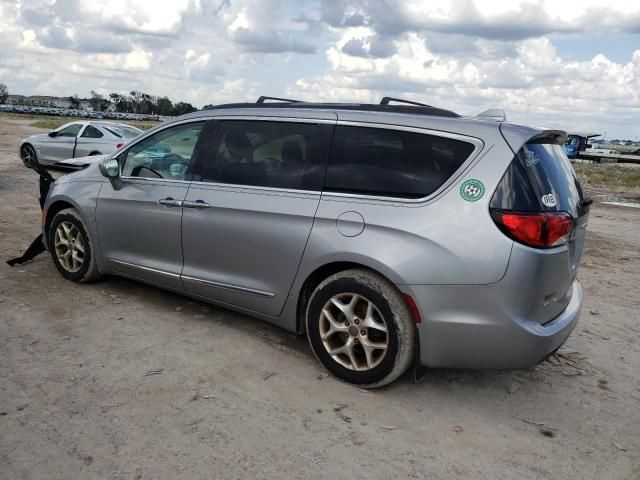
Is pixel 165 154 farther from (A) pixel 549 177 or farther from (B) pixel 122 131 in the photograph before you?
(B) pixel 122 131

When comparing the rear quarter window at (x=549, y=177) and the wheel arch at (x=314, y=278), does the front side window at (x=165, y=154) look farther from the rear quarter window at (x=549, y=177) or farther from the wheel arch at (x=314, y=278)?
the rear quarter window at (x=549, y=177)

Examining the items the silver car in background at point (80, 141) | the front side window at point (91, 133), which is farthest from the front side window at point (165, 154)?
the front side window at point (91, 133)

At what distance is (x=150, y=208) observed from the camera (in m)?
4.85

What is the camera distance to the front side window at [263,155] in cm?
412

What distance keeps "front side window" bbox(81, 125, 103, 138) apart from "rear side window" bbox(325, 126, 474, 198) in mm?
12786

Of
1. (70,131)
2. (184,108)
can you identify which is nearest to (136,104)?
(184,108)

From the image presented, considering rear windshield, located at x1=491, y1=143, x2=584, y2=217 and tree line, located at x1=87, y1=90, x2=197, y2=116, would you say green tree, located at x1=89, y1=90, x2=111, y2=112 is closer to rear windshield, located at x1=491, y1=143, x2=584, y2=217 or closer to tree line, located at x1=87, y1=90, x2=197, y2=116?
tree line, located at x1=87, y1=90, x2=197, y2=116

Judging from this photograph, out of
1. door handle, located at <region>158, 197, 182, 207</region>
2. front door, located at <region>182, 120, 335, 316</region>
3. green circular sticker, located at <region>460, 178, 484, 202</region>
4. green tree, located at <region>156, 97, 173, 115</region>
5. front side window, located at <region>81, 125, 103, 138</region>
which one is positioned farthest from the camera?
green tree, located at <region>156, 97, 173, 115</region>

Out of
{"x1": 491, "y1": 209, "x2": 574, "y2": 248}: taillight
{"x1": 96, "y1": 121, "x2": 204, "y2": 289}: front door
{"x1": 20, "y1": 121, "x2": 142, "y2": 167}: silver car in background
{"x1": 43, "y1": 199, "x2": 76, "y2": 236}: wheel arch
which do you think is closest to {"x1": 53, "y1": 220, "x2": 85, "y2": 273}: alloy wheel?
{"x1": 43, "y1": 199, "x2": 76, "y2": 236}: wheel arch

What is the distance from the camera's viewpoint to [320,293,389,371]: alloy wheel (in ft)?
12.0

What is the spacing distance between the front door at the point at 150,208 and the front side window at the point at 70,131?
1182 centimetres

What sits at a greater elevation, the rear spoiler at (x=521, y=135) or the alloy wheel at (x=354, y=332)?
the rear spoiler at (x=521, y=135)

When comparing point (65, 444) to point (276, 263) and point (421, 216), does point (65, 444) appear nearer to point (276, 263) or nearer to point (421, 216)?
point (276, 263)

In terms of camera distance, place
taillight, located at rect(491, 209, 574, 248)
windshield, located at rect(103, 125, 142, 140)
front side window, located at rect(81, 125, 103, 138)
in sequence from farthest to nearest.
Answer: front side window, located at rect(81, 125, 103, 138), windshield, located at rect(103, 125, 142, 140), taillight, located at rect(491, 209, 574, 248)
